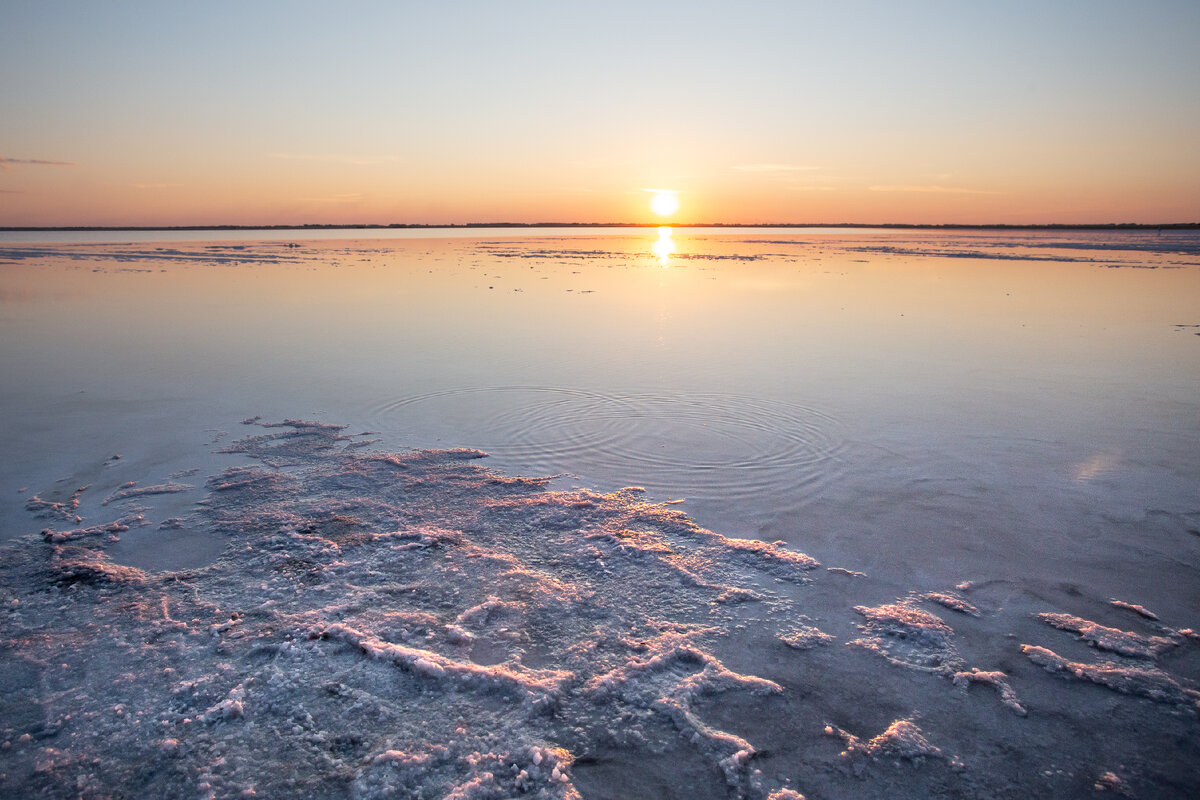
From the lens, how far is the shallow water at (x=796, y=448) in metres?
3.15

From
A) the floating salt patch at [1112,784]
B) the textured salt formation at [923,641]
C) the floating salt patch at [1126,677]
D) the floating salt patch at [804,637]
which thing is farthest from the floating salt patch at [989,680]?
the floating salt patch at [804,637]

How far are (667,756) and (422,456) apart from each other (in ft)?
13.9

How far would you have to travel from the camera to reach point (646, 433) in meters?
6.98

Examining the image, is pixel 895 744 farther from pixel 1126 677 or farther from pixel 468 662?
pixel 468 662

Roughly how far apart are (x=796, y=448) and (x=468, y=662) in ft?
13.9

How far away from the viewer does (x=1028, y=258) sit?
30875 mm

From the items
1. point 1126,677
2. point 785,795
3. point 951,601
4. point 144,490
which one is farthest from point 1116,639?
point 144,490

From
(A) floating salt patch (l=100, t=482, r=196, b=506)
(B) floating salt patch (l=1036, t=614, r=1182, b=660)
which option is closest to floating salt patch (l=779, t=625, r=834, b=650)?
(B) floating salt patch (l=1036, t=614, r=1182, b=660)

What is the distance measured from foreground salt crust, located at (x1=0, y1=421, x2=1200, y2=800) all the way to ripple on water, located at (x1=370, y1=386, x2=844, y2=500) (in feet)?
3.39

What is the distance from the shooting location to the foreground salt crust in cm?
279

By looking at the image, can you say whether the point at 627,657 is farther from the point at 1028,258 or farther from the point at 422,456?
the point at 1028,258

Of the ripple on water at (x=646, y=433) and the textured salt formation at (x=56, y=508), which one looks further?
the ripple on water at (x=646, y=433)

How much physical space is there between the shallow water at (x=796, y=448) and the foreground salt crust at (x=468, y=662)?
4cm

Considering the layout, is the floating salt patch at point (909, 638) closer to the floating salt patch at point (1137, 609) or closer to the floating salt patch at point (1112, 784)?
the floating salt patch at point (1112, 784)
